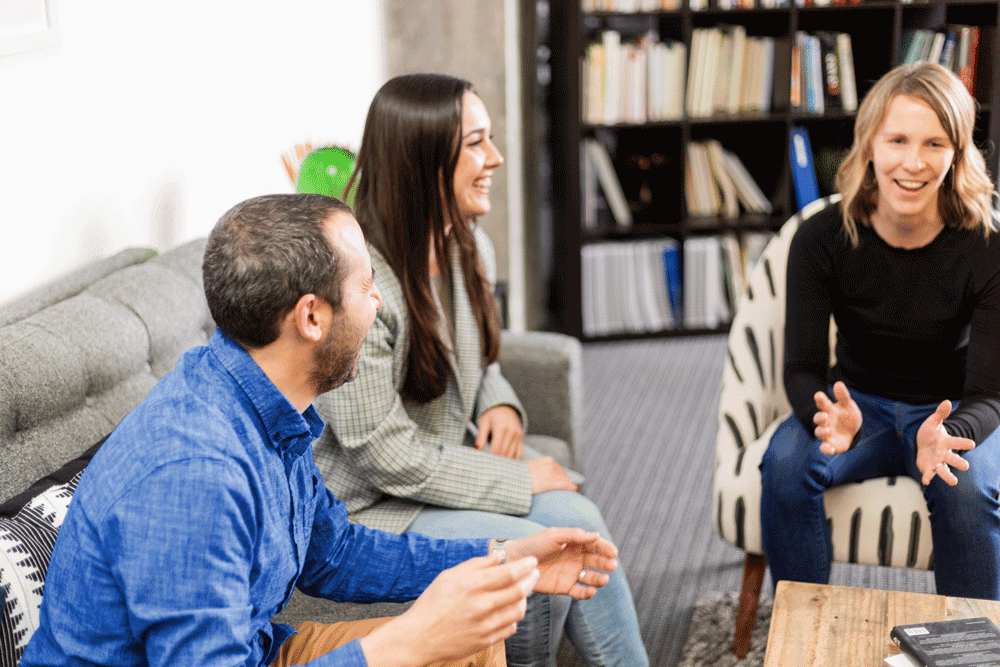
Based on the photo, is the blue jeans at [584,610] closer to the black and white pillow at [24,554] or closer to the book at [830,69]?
the black and white pillow at [24,554]

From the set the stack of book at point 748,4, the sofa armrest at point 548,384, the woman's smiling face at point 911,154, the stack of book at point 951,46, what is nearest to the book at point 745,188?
the stack of book at point 748,4

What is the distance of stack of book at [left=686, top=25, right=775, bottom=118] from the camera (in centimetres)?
354

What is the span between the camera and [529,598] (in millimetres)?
1368

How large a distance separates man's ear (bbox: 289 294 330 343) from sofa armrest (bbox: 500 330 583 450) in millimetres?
1045

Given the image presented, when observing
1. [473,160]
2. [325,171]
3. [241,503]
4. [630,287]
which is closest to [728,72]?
[630,287]

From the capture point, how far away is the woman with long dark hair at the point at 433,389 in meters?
1.53

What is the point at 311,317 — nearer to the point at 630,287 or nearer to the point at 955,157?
the point at 955,157

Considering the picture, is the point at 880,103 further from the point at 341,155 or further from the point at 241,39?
the point at 241,39

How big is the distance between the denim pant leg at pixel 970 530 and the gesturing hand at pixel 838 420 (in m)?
0.15

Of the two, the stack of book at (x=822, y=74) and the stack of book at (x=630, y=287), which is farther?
the stack of book at (x=630, y=287)

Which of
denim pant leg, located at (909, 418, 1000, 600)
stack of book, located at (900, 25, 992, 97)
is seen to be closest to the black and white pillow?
denim pant leg, located at (909, 418, 1000, 600)

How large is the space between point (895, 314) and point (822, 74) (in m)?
2.11

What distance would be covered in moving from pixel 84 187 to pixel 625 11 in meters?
2.36

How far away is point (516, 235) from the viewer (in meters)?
3.48
